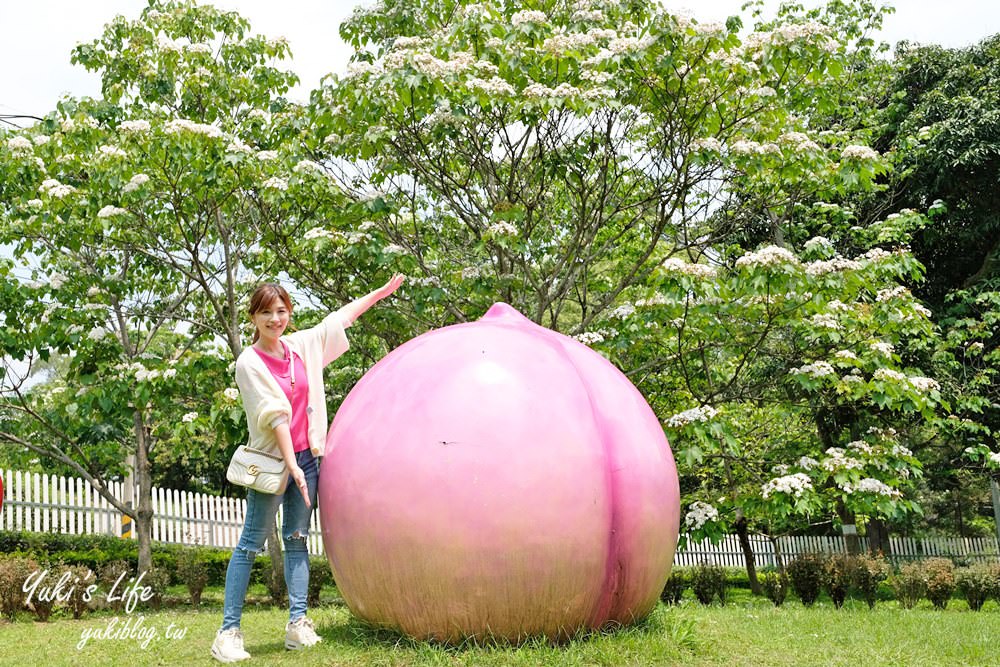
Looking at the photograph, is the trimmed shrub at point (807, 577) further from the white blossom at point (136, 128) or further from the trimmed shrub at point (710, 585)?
the white blossom at point (136, 128)

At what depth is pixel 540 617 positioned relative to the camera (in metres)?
5.11

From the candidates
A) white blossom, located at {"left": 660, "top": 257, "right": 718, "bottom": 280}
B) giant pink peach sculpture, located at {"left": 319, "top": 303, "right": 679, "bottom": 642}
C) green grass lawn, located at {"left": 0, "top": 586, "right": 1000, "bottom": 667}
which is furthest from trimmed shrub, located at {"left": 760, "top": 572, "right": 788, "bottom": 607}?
giant pink peach sculpture, located at {"left": 319, "top": 303, "right": 679, "bottom": 642}

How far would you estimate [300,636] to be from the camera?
548 centimetres

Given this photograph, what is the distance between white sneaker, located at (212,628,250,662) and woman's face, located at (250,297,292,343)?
5.84 ft

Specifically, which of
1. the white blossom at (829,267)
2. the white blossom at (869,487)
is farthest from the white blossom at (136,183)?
the white blossom at (869,487)

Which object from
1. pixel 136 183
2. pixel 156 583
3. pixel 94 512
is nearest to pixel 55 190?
pixel 136 183

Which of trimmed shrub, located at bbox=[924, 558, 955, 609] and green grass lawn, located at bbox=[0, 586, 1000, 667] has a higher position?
green grass lawn, located at bbox=[0, 586, 1000, 667]

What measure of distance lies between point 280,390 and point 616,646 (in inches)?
97.8

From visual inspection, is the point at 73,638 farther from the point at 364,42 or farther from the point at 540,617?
the point at 364,42

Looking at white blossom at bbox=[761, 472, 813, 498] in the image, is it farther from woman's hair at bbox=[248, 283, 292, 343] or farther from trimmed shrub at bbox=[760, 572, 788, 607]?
woman's hair at bbox=[248, 283, 292, 343]

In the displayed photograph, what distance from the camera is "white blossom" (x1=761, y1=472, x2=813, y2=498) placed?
31.3 ft

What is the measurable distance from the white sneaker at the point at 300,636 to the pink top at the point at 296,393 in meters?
1.09

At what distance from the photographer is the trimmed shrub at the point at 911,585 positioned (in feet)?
39.5

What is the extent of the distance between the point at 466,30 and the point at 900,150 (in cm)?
829
